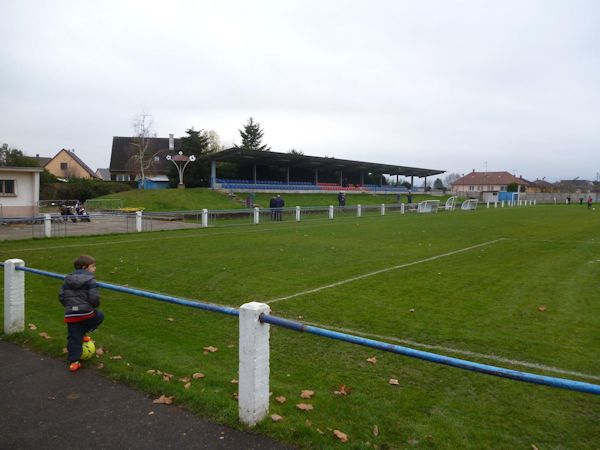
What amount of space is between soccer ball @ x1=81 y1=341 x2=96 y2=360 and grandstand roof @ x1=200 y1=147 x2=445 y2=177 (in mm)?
42965

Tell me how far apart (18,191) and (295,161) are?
3485cm

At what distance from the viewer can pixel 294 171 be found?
6619 centimetres

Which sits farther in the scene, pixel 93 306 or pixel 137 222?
pixel 137 222

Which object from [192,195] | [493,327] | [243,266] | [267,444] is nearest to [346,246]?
[243,266]

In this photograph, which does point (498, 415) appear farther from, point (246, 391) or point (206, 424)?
point (206, 424)

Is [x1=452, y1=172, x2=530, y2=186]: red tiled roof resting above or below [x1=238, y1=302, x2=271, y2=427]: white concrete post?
Answer: above

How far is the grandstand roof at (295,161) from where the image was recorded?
4972cm

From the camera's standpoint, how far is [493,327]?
6.46 metres

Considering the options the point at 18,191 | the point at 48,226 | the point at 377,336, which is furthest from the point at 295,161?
the point at 377,336

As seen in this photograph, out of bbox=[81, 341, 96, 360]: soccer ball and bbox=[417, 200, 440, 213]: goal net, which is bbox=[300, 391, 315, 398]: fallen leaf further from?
bbox=[417, 200, 440, 213]: goal net

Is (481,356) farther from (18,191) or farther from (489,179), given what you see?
(489,179)

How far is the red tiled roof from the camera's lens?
119 m

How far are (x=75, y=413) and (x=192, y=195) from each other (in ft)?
135

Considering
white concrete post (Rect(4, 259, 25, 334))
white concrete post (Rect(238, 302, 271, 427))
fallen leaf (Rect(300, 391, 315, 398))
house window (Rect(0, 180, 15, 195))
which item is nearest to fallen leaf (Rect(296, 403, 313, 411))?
fallen leaf (Rect(300, 391, 315, 398))
